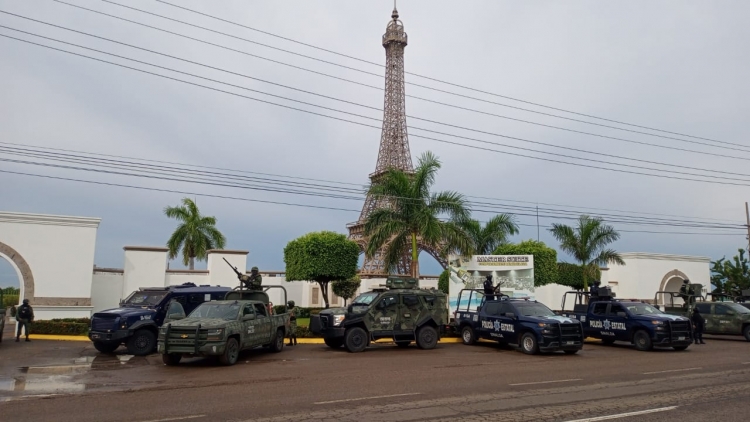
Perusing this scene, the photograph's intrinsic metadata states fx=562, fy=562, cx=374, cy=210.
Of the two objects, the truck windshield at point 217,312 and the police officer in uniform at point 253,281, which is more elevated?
the police officer in uniform at point 253,281

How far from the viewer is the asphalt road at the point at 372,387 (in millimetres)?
8502

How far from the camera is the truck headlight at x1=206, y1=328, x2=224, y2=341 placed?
13.3 metres

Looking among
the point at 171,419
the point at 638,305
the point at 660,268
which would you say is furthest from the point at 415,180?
the point at 660,268

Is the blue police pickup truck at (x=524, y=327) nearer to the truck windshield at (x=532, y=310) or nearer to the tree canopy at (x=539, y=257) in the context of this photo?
the truck windshield at (x=532, y=310)

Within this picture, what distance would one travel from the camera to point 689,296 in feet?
86.8

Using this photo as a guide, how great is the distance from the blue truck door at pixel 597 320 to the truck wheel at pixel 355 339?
363 inches

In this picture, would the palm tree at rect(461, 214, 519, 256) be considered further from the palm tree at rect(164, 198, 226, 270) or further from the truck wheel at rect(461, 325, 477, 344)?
the palm tree at rect(164, 198, 226, 270)

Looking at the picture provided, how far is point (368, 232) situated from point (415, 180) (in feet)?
10.7

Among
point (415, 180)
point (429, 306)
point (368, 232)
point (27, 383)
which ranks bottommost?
point (27, 383)

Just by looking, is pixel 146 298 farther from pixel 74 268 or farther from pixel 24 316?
pixel 74 268

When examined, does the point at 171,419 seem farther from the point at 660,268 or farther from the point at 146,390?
the point at 660,268

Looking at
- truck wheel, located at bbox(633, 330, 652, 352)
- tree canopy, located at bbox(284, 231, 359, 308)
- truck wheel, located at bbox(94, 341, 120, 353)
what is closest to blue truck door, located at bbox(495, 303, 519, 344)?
truck wheel, located at bbox(633, 330, 652, 352)

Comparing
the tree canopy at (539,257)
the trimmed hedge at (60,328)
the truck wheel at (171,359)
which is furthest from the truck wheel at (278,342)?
the tree canopy at (539,257)

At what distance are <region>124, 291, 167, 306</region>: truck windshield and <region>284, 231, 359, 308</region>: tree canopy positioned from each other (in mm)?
14088
